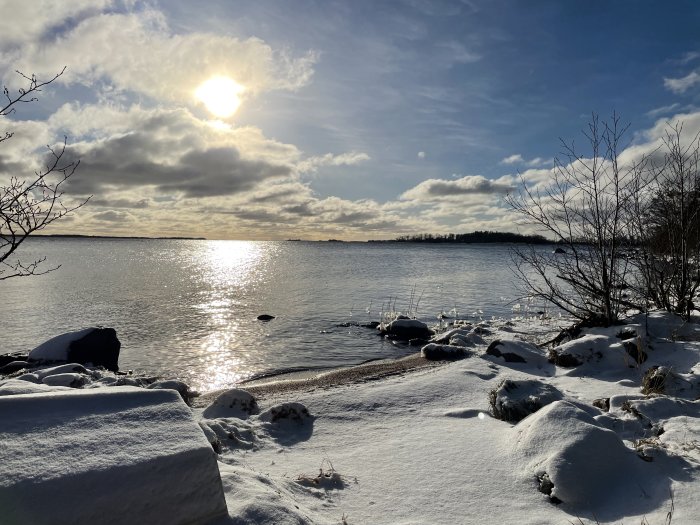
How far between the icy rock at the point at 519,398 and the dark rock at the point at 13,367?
41.6 feet

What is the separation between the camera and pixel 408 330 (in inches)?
683

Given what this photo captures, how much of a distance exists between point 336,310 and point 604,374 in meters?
16.3

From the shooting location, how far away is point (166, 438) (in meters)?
2.89

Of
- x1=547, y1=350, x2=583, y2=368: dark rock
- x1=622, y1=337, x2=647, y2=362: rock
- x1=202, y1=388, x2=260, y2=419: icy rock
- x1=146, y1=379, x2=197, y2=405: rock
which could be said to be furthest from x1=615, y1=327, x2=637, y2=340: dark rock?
x1=146, y1=379, x2=197, y2=405: rock

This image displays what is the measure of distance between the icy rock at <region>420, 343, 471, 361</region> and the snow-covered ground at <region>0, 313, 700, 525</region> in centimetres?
432

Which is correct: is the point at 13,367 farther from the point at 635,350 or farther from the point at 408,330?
the point at 635,350

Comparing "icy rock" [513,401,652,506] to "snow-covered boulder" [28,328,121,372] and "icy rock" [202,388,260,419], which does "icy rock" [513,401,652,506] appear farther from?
"snow-covered boulder" [28,328,121,372]

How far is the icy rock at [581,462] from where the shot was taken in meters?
3.86

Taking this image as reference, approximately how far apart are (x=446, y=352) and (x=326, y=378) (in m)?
3.65

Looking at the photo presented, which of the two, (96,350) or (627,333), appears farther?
(96,350)

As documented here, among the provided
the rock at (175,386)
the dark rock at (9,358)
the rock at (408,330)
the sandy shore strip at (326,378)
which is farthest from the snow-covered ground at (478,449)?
the dark rock at (9,358)

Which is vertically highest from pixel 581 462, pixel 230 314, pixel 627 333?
pixel 627 333

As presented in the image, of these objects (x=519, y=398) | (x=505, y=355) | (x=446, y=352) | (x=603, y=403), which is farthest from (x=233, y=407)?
(x=446, y=352)

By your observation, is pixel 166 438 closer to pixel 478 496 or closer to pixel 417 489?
pixel 417 489
